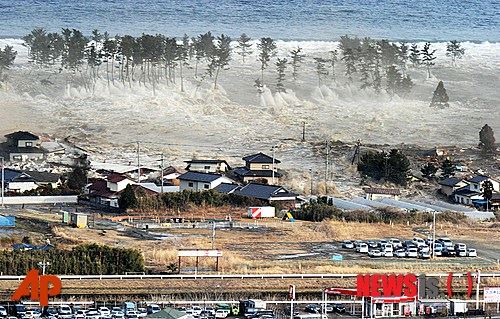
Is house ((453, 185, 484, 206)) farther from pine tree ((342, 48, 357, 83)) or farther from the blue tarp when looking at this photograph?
pine tree ((342, 48, 357, 83))

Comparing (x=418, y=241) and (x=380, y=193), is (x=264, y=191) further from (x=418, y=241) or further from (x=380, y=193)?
(x=418, y=241)

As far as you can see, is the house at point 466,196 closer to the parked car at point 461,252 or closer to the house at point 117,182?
the house at point 117,182

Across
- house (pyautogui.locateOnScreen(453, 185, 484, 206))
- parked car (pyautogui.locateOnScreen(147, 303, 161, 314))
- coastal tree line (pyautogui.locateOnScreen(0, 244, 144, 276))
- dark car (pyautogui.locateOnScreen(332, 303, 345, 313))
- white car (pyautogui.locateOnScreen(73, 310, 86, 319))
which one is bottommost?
house (pyautogui.locateOnScreen(453, 185, 484, 206))

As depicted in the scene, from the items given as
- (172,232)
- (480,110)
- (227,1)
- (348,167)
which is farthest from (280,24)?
(172,232)

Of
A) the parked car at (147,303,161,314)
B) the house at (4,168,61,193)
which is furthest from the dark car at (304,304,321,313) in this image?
the house at (4,168,61,193)

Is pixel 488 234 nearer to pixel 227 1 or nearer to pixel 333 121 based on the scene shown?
pixel 333 121

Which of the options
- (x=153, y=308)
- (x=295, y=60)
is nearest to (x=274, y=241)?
(x=153, y=308)

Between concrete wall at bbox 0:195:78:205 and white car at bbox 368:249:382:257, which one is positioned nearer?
white car at bbox 368:249:382:257
